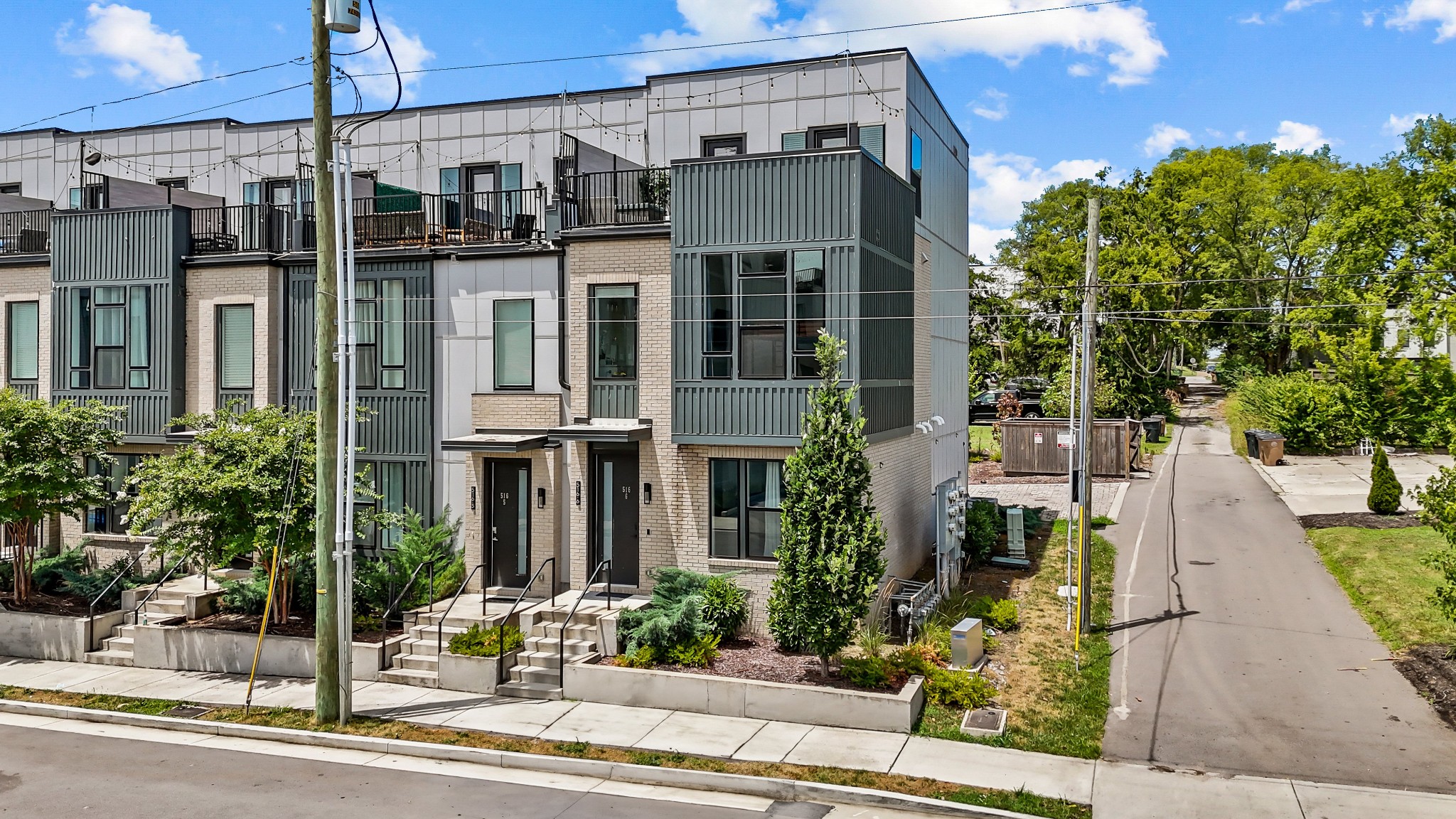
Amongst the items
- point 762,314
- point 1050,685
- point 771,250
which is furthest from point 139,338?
point 1050,685

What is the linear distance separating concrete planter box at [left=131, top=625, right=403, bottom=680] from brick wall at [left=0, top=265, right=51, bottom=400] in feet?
27.0

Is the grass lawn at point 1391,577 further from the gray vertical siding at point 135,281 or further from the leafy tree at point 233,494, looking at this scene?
the gray vertical siding at point 135,281

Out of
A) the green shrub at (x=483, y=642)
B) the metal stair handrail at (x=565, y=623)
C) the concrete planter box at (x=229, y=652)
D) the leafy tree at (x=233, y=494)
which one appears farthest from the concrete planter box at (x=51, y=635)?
the metal stair handrail at (x=565, y=623)

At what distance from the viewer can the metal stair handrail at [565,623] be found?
14.6 m

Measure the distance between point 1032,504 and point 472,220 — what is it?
17401 mm

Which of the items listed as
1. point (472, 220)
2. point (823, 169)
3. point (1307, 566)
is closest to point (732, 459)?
point (823, 169)

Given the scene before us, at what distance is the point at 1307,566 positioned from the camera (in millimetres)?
20766

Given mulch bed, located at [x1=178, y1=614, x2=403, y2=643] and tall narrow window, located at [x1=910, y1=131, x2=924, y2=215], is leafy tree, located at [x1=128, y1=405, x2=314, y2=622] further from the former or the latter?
tall narrow window, located at [x1=910, y1=131, x2=924, y2=215]

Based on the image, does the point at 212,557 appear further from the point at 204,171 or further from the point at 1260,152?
the point at 1260,152

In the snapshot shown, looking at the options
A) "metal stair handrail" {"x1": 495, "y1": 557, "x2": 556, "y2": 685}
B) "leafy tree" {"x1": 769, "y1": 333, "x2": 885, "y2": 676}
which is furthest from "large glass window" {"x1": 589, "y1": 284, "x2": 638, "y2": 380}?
"leafy tree" {"x1": 769, "y1": 333, "x2": 885, "y2": 676}

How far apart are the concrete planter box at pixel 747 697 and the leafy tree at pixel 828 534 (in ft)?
2.48

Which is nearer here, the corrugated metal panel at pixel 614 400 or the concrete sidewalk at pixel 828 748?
the concrete sidewalk at pixel 828 748

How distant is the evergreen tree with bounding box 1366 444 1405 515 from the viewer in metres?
23.5

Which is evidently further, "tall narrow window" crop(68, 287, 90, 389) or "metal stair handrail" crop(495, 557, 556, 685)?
"tall narrow window" crop(68, 287, 90, 389)
